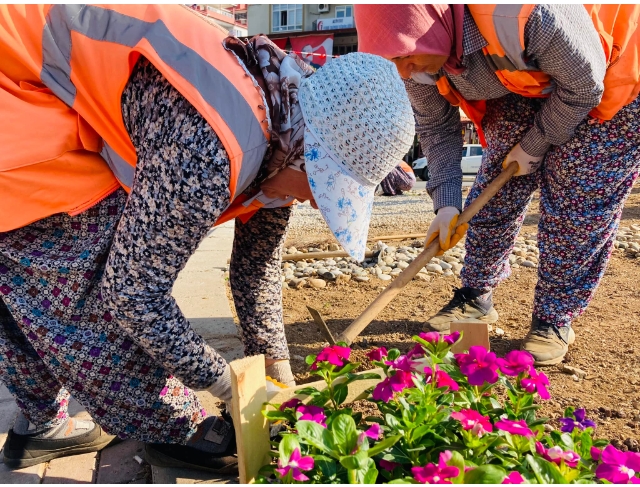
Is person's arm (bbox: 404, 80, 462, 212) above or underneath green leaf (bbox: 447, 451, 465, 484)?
above

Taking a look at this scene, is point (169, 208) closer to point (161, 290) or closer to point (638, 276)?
point (161, 290)

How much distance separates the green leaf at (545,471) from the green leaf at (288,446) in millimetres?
442

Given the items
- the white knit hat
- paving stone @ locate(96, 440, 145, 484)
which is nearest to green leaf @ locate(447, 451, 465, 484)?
the white knit hat

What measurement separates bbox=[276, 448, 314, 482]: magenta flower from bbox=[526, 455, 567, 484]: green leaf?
411mm

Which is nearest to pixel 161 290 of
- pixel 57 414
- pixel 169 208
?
pixel 169 208

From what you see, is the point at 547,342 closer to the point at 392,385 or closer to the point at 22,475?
the point at 392,385

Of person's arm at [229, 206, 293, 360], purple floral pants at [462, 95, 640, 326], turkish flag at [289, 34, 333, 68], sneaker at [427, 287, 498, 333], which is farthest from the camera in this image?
turkish flag at [289, 34, 333, 68]

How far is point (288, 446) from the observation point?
112cm

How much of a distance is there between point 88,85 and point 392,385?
102 centimetres

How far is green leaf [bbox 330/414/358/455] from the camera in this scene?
1123 mm

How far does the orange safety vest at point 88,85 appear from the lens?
4.33ft

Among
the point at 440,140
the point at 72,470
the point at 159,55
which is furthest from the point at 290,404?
the point at 440,140

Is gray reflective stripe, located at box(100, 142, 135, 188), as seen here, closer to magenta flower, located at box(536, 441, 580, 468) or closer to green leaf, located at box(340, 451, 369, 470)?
green leaf, located at box(340, 451, 369, 470)

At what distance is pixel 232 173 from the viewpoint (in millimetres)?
1331
